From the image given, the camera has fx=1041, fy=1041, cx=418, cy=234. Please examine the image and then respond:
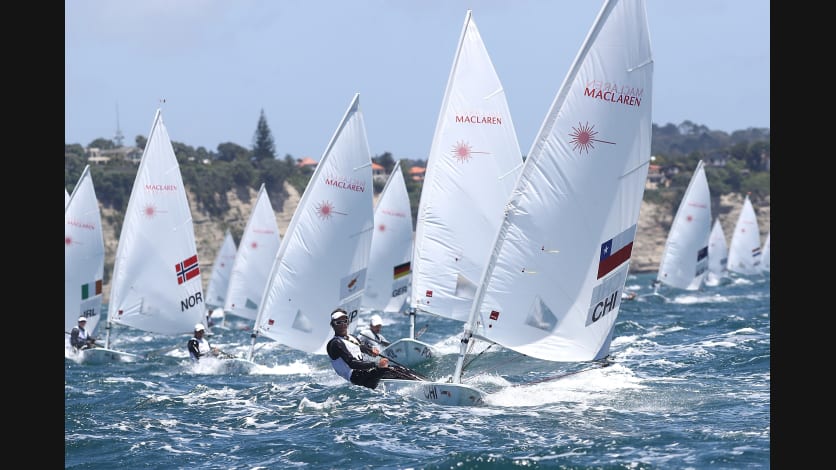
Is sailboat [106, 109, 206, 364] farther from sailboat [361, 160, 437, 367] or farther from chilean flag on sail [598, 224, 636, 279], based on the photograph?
chilean flag on sail [598, 224, 636, 279]

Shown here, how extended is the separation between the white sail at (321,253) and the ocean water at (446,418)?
1007mm

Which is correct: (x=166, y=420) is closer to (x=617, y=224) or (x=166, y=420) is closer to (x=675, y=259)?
(x=617, y=224)

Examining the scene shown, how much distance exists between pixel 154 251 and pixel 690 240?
2809 centimetres

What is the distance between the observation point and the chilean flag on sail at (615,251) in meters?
15.1

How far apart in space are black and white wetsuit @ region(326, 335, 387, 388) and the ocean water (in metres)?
0.26

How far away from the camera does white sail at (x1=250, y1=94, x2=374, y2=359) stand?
71.5 ft

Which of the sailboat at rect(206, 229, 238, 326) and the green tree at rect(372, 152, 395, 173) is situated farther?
the green tree at rect(372, 152, 395, 173)

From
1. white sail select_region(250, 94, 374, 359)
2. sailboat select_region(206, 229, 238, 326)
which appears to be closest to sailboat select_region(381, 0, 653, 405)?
white sail select_region(250, 94, 374, 359)

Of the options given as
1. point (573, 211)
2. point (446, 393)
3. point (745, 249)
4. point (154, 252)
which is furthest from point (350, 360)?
point (745, 249)

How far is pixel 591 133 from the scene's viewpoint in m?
14.5
